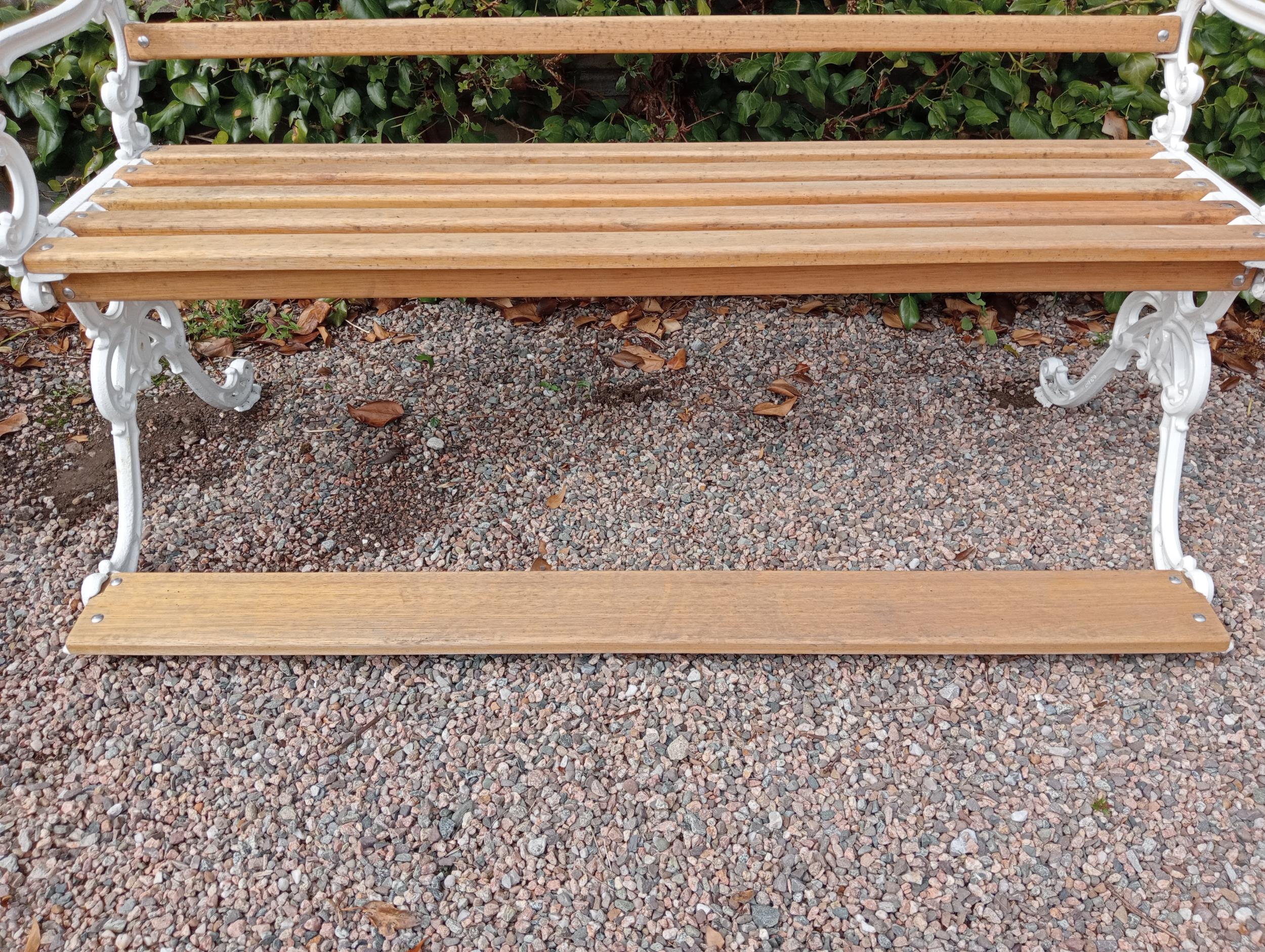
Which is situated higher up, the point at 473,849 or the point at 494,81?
the point at 494,81

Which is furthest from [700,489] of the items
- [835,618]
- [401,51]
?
[401,51]

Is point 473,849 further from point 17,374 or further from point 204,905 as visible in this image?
point 17,374

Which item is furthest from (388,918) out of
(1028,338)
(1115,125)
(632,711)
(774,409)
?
(1115,125)

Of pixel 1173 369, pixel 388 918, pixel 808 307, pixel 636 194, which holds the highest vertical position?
pixel 636 194

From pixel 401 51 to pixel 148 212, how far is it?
686 mm

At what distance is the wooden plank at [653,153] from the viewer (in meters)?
2.10

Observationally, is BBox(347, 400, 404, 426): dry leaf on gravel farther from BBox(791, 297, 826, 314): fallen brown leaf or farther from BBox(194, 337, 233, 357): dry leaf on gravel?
BBox(791, 297, 826, 314): fallen brown leaf

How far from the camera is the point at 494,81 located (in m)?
2.82

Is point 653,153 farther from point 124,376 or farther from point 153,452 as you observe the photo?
point 153,452

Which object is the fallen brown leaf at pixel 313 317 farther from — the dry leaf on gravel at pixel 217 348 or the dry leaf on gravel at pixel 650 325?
the dry leaf on gravel at pixel 650 325

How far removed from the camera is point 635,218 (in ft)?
5.86

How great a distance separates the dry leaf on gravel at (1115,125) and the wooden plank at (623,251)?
131 centimetres

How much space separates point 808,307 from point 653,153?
3.71ft

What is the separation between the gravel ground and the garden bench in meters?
0.11
